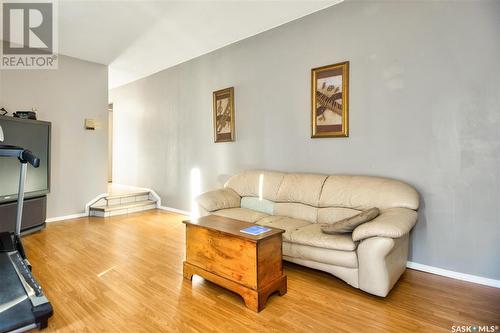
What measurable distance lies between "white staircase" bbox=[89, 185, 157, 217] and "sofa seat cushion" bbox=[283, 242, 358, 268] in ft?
12.5

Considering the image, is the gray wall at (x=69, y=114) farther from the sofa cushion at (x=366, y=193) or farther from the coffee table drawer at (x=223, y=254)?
the sofa cushion at (x=366, y=193)

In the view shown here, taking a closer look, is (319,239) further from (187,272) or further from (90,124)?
(90,124)

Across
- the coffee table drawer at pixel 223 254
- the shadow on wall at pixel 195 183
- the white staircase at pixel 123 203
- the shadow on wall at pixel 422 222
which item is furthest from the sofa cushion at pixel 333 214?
the white staircase at pixel 123 203

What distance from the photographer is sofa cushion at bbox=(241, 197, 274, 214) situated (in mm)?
3545

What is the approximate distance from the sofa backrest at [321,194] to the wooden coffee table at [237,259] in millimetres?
Answer: 910

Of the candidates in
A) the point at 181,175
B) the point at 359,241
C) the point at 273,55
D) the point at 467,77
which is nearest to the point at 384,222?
the point at 359,241

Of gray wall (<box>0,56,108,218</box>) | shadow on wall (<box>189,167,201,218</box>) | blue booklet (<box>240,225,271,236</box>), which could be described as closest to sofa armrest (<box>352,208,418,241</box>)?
blue booklet (<box>240,225,271,236</box>)

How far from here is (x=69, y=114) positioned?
195 inches

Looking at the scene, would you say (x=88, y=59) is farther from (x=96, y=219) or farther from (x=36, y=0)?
(x=96, y=219)

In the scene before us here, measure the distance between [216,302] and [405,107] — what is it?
2.61m

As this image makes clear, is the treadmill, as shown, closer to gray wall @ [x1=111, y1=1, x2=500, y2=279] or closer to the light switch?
gray wall @ [x1=111, y1=1, x2=500, y2=279]

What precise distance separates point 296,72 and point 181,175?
A: 118 inches

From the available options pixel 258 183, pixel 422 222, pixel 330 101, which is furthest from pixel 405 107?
pixel 258 183

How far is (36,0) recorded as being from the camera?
3.25m
